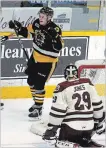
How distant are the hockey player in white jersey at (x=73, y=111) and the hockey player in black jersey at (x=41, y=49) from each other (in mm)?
837

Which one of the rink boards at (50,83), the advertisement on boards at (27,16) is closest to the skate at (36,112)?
the rink boards at (50,83)

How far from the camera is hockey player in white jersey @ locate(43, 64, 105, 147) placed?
3.32 meters

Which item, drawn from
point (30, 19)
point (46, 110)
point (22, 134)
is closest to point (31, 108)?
point (46, 110)

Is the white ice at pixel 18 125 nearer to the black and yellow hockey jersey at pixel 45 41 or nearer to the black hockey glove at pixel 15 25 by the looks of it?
the black and yellow hockey jersey at pixel 45 41

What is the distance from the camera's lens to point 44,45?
4266 millimetres

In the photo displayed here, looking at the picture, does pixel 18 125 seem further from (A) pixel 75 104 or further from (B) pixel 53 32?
(A) pixel 75 104

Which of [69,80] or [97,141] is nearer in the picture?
[69,80]

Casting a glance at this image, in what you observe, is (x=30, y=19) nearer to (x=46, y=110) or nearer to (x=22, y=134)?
(x=46, y=110)

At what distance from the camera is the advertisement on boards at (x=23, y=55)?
4910 millimetres

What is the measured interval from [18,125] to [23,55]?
0.92 m

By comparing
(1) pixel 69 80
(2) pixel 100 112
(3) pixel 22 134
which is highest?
(1) pixel 69 80

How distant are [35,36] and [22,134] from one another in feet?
2.65

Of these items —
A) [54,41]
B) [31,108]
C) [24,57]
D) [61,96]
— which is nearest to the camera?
[61,96]

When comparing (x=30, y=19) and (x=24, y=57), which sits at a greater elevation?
(x=30, y=19)
